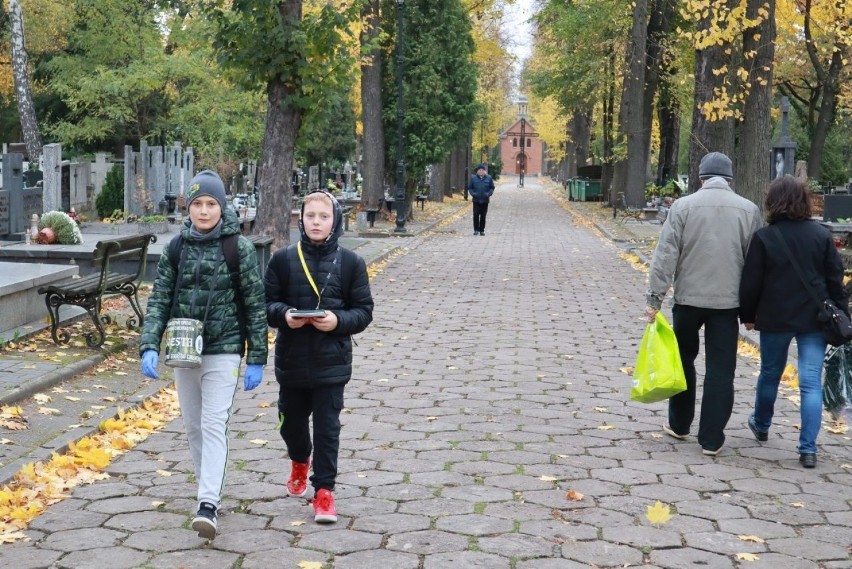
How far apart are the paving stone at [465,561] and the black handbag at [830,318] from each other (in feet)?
9.19

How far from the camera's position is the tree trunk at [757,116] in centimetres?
1966

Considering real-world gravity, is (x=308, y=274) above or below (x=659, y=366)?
above

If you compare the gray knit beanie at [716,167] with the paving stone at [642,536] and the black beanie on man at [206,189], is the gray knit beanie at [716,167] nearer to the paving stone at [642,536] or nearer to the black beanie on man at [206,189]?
the paving stone at [642,536]

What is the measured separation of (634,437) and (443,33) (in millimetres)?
30616

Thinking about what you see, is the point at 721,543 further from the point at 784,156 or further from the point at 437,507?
the point at 784,156

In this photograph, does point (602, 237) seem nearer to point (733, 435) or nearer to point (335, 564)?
point (733, 435)

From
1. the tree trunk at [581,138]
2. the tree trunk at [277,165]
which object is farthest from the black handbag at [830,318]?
the tree trunk at [581,138]

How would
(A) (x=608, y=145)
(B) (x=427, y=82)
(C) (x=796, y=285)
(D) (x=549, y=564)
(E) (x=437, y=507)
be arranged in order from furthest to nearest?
(A) (x=608, y=145)
(B) (x=427, y=82)
(C) (x=796, y=285)
(E) (x=437, y=507)
(D) (x=549, y=564)

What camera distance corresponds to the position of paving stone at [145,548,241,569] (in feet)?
16.3

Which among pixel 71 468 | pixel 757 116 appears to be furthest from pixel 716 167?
pixel 757 116

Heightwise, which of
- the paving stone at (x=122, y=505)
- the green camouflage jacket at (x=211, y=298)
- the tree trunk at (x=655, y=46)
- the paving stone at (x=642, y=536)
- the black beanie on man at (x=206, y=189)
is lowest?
the paving stone at (x=122, y=505)

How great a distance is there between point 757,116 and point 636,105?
16.6 meters

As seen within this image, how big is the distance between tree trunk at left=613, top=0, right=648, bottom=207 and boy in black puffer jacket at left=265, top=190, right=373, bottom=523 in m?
30.5

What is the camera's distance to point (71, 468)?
21.6ft
